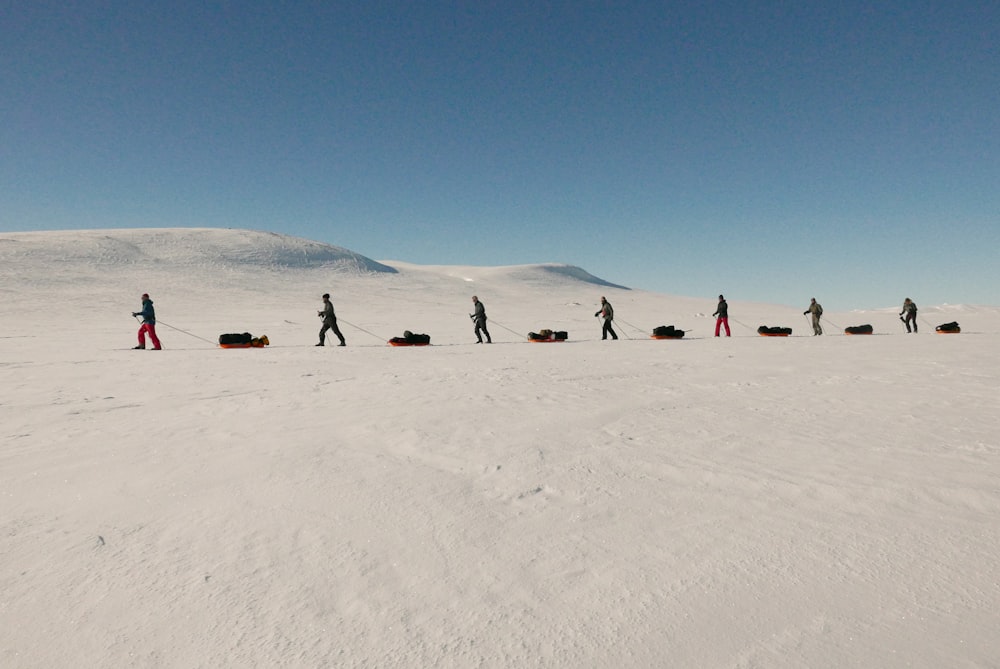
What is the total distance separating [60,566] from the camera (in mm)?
2768

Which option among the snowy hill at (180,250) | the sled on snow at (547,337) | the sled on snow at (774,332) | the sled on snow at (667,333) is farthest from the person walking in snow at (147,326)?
the snowy hill at (180,250)

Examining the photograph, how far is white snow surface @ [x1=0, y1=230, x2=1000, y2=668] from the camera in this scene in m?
2.21

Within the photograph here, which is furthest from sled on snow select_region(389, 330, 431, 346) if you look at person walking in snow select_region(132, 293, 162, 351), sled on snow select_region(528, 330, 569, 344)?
person walking in snow select_region(132, 293, 162, 351)

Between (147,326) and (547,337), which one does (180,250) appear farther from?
(547,337)

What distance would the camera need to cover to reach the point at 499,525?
3.22 meters

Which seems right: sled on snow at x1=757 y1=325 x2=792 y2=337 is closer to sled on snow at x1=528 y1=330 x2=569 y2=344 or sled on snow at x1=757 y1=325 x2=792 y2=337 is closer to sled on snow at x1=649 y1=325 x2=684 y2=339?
sled on snow at x1=649 y1=325 x2=684 y2=339

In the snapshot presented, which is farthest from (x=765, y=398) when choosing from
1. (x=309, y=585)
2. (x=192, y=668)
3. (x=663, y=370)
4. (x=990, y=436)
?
(x=192, y=668)

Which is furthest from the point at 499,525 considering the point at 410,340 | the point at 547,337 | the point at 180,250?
the point at 180,250

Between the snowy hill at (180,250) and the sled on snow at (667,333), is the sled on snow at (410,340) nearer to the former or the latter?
the sled on snow at (667,333)

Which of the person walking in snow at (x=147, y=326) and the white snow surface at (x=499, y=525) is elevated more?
the person walking in snow at (x=147, y=326)

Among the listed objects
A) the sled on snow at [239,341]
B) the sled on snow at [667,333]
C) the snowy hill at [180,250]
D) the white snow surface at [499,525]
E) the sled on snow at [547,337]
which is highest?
the snowy hill at [180,250]

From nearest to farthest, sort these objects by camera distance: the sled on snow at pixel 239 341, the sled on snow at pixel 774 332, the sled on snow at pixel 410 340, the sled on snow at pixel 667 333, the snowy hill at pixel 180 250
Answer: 1. the sled on snow at pixel 239 341
2. the sled on snow at pixel 410 340
3. the sled on snow at pixel 667 333
4. the sled on snow at pixel 774 332
5. the snowy hill at pixel 180 250

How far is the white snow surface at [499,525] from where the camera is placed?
86.8 inches

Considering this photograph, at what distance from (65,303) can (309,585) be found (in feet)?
126
